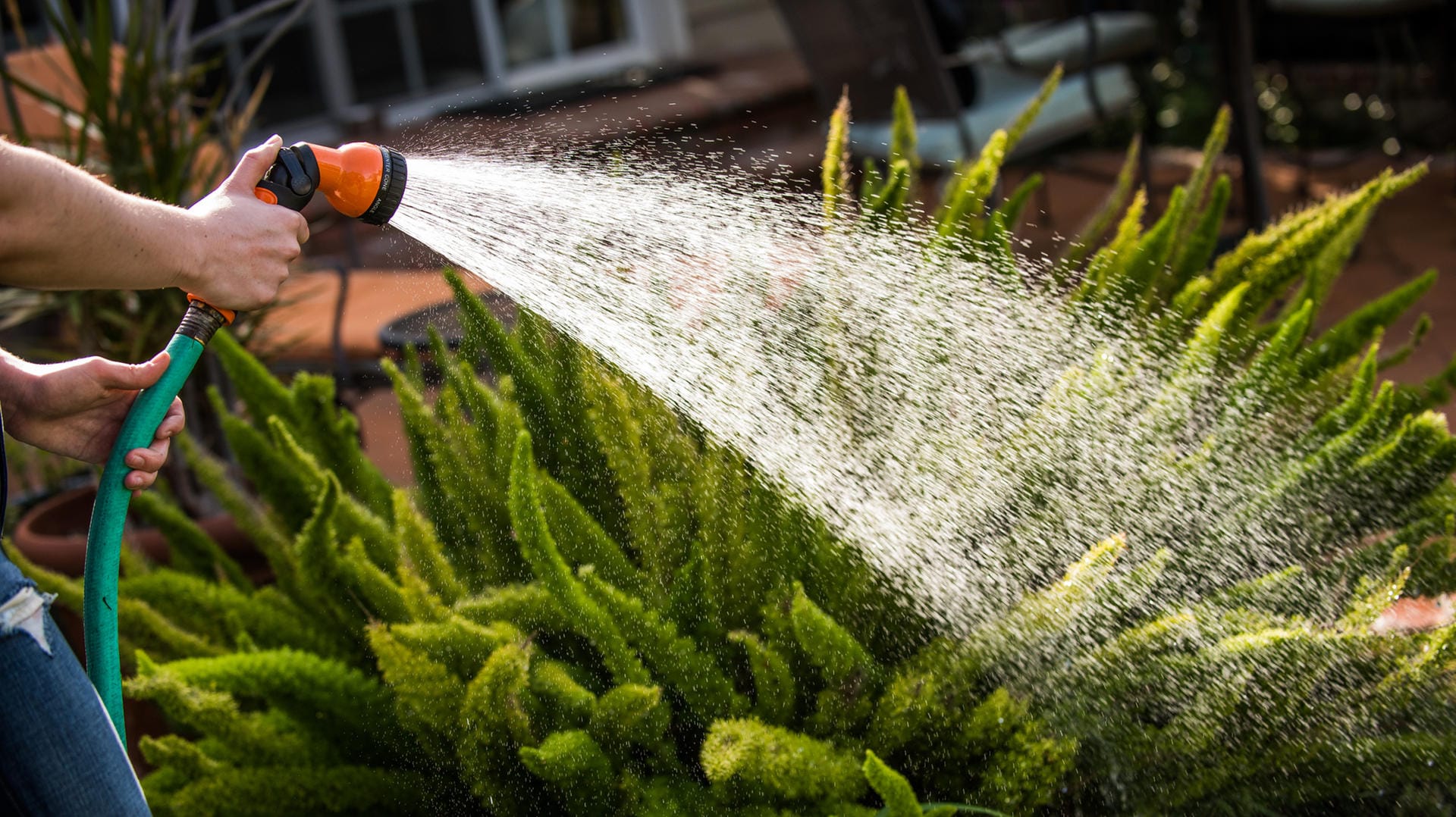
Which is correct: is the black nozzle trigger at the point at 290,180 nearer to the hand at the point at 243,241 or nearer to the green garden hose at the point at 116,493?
the hand at the point at 243,241

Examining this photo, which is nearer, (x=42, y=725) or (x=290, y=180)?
(x=42, y=725)

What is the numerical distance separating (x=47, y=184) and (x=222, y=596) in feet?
2.51

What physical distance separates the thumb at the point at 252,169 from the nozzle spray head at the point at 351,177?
2 cm

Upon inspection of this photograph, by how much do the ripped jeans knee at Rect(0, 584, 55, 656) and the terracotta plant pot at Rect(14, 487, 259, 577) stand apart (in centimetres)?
115

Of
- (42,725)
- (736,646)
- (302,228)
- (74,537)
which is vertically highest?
(302,228)

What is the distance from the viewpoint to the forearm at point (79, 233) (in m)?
0.99

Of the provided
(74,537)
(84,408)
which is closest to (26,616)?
(84,408)

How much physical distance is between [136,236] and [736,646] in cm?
77

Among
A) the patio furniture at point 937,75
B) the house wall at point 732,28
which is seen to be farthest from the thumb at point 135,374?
the house wall at point 732,28

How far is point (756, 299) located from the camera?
67.9 inches

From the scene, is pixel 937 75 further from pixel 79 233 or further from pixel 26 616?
pixel 26 616

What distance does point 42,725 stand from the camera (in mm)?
954

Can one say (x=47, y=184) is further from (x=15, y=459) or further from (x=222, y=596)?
(x=15, y=459)

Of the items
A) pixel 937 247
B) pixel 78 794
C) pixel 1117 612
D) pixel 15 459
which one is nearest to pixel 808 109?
pixel 15 459
